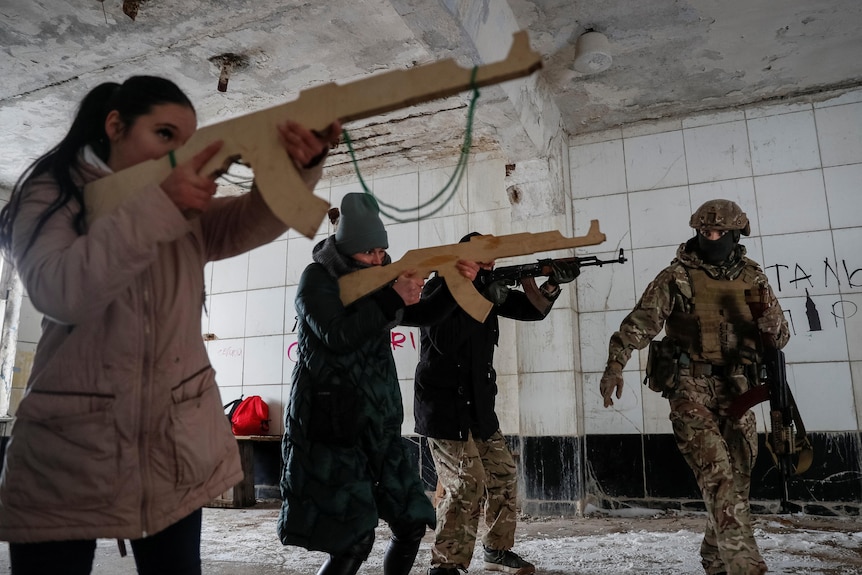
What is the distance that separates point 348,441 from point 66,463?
111 centimetres

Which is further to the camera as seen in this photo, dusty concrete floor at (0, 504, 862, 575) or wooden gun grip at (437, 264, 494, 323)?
dusty concrete floor at (0, 504, 862, 575)

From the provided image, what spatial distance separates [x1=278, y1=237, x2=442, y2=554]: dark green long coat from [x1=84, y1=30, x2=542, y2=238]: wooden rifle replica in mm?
1077

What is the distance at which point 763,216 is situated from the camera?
15.6ft

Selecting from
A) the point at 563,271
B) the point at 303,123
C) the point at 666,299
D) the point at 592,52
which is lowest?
the point at 303,123

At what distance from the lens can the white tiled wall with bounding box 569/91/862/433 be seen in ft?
14.6

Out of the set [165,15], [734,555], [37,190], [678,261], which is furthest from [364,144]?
[37,190]

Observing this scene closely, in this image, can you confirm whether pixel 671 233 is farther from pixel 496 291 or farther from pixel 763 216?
pixel 496 291

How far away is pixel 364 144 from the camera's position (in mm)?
5582

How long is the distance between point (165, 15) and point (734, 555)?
417 centimetres

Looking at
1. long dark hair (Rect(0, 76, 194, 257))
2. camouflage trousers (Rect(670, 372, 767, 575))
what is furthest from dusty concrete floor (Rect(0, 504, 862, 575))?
long dark hair (Rect(0, 76, 194, 257))

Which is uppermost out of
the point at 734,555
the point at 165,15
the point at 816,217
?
the point at 165,15

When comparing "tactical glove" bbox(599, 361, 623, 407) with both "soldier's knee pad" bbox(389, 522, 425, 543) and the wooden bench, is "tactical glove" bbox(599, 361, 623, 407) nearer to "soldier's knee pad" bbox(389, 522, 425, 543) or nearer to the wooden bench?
"soldier's knee pad" bbox(389, 522, 425, 543)

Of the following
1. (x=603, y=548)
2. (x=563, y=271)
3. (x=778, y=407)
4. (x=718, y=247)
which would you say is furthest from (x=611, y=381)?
(x=603, y=548)

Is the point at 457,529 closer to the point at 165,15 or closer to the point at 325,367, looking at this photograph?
the point at 325,367
